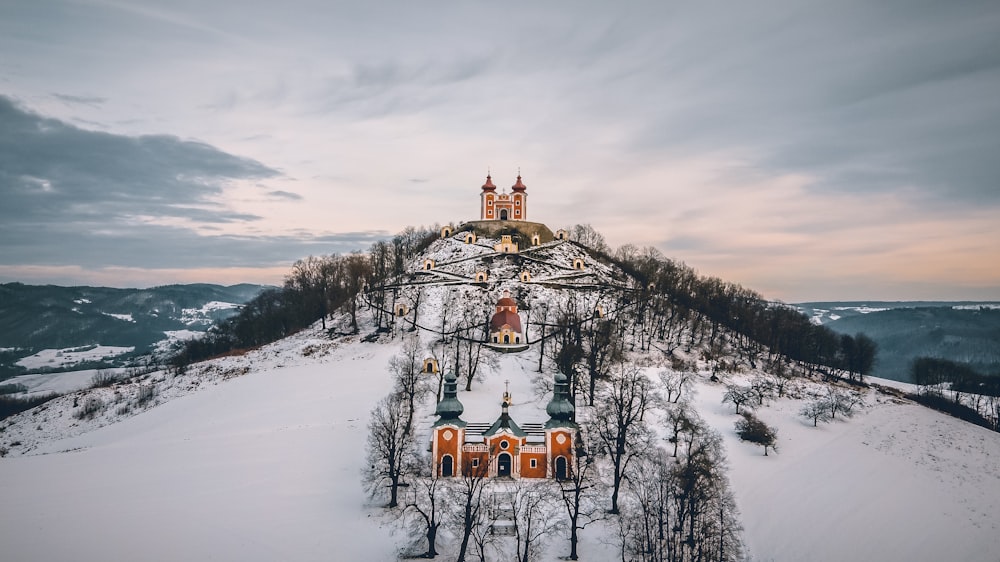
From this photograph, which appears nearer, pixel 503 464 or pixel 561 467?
pixel 561 467

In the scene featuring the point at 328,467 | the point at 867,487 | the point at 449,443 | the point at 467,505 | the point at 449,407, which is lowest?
the point at 867,487

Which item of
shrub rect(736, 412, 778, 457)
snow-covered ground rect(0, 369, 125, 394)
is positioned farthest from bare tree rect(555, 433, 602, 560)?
snow-covered ground rect(0, 369, 125, 394)

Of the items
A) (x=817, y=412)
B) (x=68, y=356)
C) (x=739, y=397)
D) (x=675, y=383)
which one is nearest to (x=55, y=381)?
(x=68, y=356)

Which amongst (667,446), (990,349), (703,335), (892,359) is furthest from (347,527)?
(990,349)

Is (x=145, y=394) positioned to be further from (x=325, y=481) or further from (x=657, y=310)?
(x=657, y=310)

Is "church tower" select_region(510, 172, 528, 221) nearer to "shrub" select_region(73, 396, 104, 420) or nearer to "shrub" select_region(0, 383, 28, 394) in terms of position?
"shrub" select_region(73, 396, 104, 420)

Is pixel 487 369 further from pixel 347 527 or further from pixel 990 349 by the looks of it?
pixel 990 349
